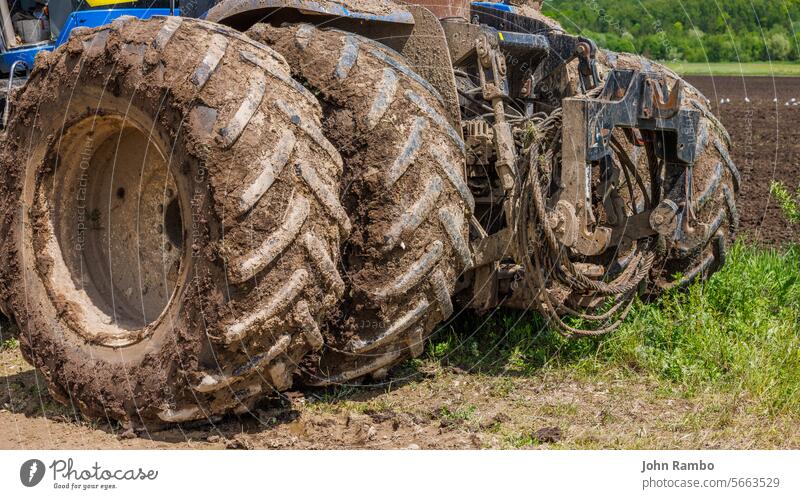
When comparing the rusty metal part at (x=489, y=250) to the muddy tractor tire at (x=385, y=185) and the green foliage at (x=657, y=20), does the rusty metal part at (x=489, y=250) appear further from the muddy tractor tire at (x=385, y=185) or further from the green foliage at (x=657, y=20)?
the green foliage at (x=657, y=20)

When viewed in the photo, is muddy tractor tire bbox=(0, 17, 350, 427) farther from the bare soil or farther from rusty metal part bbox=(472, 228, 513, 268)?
the bare soil

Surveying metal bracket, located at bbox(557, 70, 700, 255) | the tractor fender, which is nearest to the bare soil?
metal bracket, located at bbox(557, 70, 700, 255)

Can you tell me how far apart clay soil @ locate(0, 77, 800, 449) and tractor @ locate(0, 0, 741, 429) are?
0.12 meters

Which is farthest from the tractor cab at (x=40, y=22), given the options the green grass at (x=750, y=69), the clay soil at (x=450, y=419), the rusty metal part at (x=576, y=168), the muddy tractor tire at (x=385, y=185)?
the green grass at (x=750, y=69)

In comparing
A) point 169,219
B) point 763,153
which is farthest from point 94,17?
point 763,153

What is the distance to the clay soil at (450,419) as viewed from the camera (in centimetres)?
385

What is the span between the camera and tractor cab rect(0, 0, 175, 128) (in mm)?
5242

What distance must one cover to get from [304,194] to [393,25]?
1.20m

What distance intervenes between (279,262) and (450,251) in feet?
2.66

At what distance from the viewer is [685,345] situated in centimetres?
483

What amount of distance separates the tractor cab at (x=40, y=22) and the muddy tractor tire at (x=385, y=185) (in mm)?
1523

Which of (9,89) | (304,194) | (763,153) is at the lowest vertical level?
(763,153)

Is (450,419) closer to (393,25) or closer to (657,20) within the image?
(393,25)

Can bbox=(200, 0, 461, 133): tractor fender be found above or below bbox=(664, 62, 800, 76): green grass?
above
